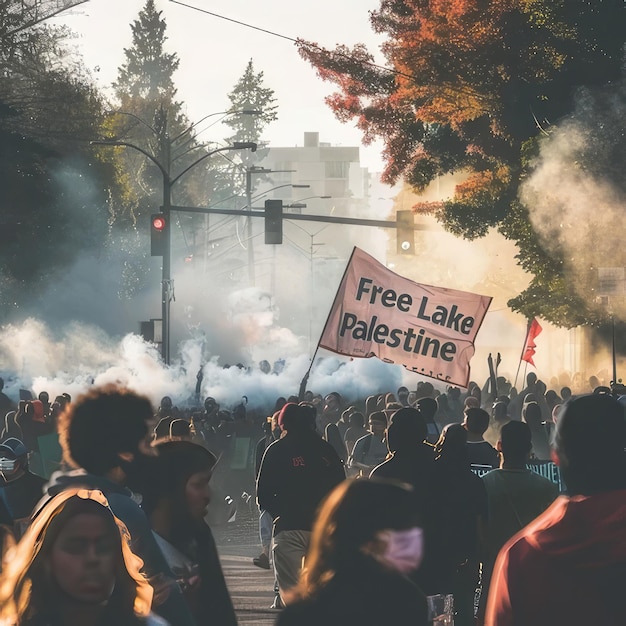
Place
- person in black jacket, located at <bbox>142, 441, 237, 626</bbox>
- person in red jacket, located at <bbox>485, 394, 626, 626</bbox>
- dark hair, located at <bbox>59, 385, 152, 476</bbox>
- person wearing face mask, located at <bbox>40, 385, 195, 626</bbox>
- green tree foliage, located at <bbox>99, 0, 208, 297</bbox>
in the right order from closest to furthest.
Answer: person in red jacket, located at <bbox>485, 394, 626, 626</bbox>, person wearing face mask, located at <bbox>40, 385, 195, 626</bbox>, person in black jacket, located at <bbox>142, 441, 237, 626</bbox>, dark hair, located at <bbox>59, 385, 152, 476</bbox>, green tree foliage, located at <bbox>99, 0, 208, 297</bbox>

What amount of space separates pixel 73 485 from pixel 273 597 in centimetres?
771

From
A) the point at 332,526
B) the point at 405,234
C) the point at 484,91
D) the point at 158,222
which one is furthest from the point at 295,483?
the point at 158,222

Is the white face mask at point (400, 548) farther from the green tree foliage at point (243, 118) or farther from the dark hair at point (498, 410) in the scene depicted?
the green tree foliage at point (243, 118)

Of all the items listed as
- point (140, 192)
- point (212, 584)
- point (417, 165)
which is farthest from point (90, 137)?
point (212, 584)

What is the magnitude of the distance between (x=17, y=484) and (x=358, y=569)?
18.6ft

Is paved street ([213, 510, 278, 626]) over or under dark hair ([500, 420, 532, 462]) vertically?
under

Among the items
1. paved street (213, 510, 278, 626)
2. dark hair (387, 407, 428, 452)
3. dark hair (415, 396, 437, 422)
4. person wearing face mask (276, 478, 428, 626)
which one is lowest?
paved street (213, 510, 278, 626)

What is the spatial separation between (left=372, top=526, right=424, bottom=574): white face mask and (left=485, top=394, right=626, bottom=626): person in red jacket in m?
0.30

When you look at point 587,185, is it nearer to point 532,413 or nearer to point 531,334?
point 531,334

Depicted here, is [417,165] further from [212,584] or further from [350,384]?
[212,584]

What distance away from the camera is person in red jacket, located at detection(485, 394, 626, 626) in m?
3.87

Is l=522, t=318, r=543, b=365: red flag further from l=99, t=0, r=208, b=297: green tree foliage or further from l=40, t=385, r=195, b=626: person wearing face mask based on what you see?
l=99, t=0, r=208, b=297: green tree foliage

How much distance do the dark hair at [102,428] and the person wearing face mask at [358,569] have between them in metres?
2.02

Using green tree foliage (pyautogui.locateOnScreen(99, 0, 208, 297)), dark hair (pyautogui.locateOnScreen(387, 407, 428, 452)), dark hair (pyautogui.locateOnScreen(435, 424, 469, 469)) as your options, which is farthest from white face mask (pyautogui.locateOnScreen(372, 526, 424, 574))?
green tree foliage (pyautogui.locateOnScreen(99, 0, 208, 297))
